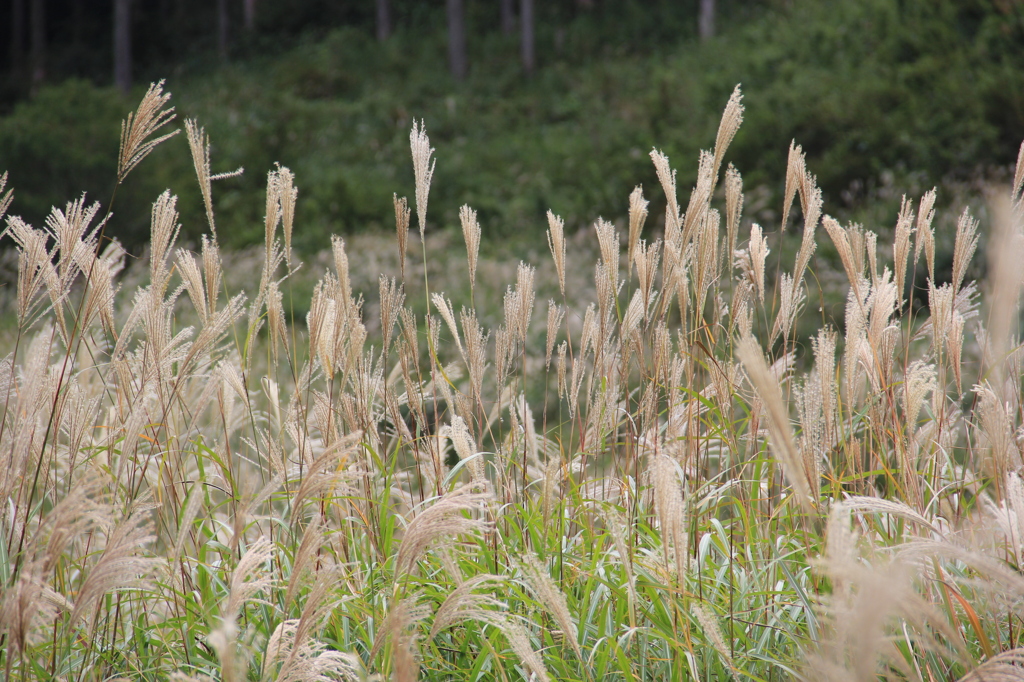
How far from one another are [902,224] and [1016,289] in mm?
274

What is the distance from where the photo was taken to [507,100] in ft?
62.4

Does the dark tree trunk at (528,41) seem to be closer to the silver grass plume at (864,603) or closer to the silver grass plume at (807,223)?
the silver grass plume at (807,223)

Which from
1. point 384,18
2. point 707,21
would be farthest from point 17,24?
point 707,21

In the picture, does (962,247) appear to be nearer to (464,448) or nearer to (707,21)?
(464,448)

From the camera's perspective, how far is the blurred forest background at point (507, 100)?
29.9ft

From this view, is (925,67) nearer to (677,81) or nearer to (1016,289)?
(677,81)

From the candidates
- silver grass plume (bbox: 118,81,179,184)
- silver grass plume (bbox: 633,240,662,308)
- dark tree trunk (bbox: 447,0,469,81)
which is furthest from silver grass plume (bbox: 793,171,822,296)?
dark tree trunk (bbox: 447,0,469,81)

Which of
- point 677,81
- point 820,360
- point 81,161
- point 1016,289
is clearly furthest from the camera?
point 677,81

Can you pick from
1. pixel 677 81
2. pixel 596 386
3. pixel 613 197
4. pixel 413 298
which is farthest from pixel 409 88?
pixel 596 386

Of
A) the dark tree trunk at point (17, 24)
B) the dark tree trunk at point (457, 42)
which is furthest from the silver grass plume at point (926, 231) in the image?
the dark tree trunk at point (17, 24)

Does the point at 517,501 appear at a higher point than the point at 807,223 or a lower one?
lower

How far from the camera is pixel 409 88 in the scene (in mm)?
19766

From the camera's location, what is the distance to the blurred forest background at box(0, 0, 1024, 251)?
9.11 m

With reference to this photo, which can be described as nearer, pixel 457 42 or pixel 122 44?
pixel 457 42
